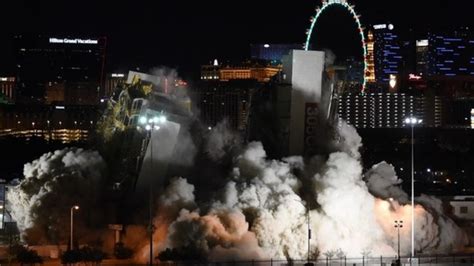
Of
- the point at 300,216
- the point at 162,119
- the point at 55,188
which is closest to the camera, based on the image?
the point at 55,188

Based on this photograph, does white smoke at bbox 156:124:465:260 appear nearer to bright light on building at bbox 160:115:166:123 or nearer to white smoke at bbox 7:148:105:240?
bright light on building at bbox 160:115:166:123

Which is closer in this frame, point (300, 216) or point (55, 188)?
point (55, 188)

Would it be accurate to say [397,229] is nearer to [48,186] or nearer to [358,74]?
[48,186]

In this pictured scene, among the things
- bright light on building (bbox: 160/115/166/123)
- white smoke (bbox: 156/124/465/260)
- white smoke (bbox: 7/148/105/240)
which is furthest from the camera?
bright light on building (bbox: 160/115/166/123)

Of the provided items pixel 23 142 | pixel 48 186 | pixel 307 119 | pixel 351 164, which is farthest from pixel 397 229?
pixel 23 142

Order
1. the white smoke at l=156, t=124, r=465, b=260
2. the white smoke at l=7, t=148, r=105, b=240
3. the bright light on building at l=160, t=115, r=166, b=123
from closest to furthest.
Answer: the white smoke at l=156, t=124, r=465, b=260, the white smoke at l=7, t=148, r=105, b=240, the bright light on building at l=160, t=115, r=166, b=123

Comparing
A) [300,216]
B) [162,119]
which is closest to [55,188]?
[162,119]

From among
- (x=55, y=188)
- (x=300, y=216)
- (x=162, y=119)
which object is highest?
(x=162, y=119)

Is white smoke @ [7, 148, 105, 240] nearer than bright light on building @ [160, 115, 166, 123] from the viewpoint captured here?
Yes

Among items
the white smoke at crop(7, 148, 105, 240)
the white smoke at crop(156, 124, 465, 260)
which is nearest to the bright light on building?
the white smoke at crop(7, 148, 105, 240)

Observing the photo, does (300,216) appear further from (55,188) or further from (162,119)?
(55,188)
